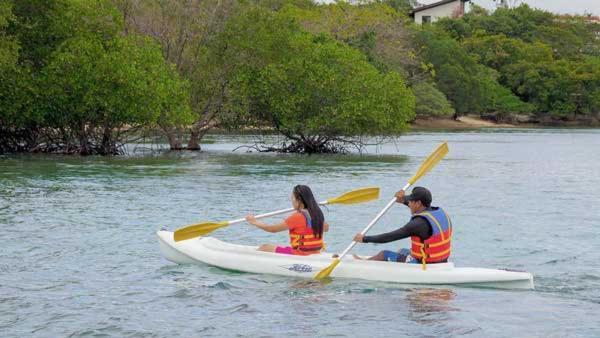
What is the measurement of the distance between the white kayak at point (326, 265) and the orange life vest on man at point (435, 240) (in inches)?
4.6

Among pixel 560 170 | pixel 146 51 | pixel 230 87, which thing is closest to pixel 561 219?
pixel 560 170

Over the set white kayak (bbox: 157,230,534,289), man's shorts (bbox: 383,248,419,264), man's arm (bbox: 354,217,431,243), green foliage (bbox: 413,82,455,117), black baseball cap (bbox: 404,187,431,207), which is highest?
green foliage (bbox: 413,82,455,117)

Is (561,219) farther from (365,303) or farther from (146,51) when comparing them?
(146,51)

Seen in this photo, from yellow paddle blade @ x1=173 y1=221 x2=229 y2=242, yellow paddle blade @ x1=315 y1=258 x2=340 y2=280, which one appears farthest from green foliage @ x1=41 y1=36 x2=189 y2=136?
yellow paddle blade @ x1=315 y1=258 x2=340 y2=280

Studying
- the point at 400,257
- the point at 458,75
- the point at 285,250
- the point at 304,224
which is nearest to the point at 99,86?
the point at 285,250

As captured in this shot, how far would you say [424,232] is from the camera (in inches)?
472

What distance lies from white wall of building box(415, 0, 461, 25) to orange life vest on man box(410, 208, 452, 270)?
4029 inches

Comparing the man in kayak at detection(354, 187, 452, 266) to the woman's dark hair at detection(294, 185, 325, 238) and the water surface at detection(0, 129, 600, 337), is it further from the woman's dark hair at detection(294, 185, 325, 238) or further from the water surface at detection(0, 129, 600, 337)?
the woman's dark hair at detection(294, 185, 325, 238)

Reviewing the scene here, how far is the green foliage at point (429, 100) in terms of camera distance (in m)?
77.0

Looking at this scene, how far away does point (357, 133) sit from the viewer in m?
41.4

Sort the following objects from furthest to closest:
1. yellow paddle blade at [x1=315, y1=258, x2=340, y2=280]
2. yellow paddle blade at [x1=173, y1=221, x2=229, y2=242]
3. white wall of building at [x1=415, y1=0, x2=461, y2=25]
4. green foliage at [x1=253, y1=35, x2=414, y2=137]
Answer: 1. white wall of building at [x1=415, y1=0, x2=461, y2=25]
2. green foliage at [x1=253, y1=35, x2=414, y2=137]
3. yellow paddle blade at [x1=173, y1=221, x2=229, y2=242]
4. yellow paddle blade at [x1=315, y1=258, x2=340, y2=280]

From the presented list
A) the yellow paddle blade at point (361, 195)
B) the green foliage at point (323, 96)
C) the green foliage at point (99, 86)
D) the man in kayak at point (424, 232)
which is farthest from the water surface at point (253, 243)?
the green foliage at point (323, 96)

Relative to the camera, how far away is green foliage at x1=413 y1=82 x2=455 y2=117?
77.0m

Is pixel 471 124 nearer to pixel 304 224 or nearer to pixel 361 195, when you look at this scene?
pixel 361 195
